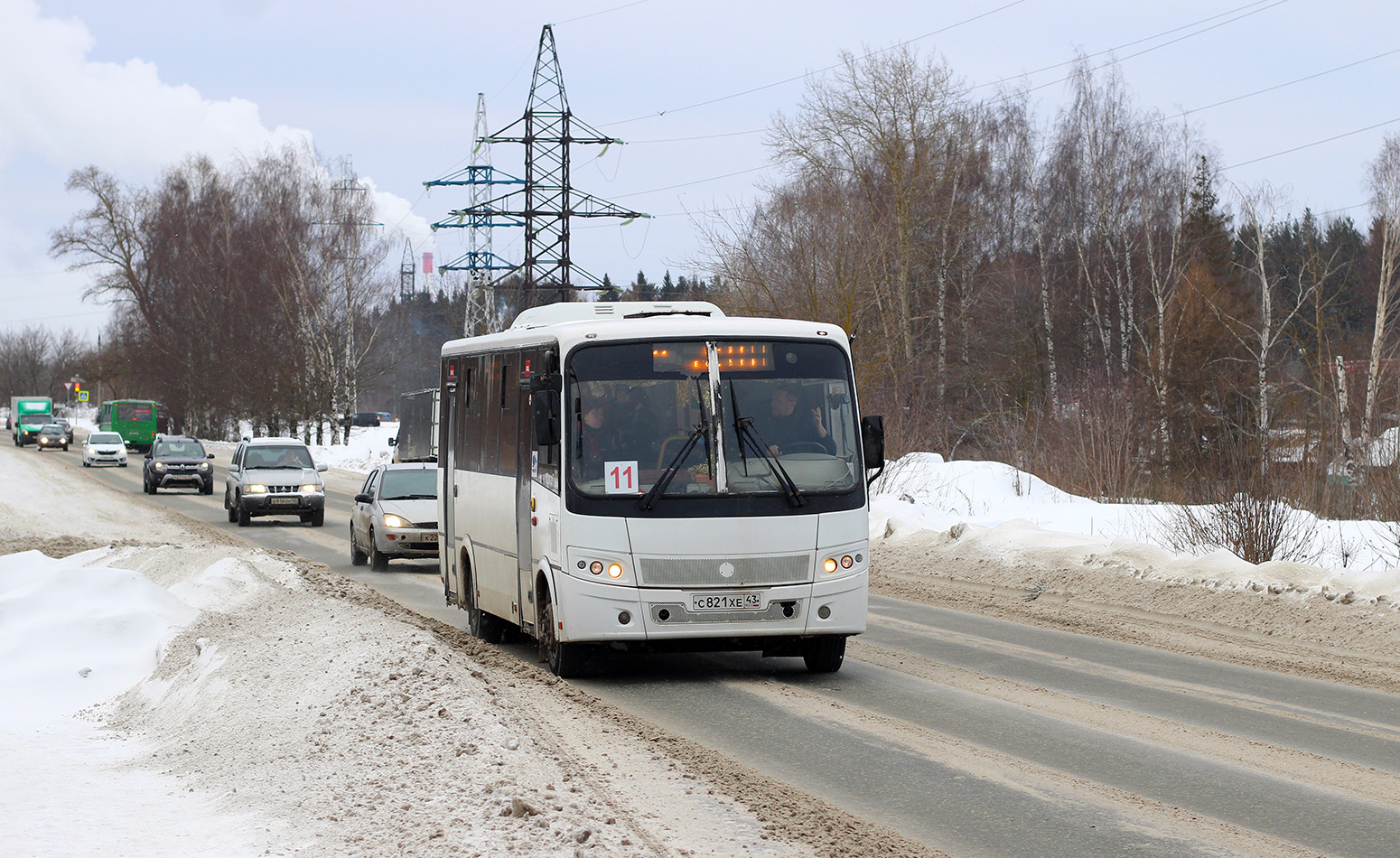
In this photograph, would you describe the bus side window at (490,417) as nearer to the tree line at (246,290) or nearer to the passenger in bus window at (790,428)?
the passenger in bus window at (790,428)

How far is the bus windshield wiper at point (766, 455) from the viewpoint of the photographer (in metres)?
10.7

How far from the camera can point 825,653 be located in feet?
37.3

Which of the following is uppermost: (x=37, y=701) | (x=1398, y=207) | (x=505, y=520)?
(x=1398, y=207)

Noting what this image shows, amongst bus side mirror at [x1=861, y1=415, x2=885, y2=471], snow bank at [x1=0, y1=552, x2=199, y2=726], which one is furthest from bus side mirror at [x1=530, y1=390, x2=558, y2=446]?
snow bank at [x1=0, y1=552, x2=199, y2=726]

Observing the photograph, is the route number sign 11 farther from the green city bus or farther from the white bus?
the green city bus

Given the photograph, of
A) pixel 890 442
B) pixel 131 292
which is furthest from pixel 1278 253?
pixel 131 292

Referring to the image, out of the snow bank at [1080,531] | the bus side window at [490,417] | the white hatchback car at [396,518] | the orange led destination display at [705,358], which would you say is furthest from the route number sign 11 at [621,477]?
the white hatchback car at [396,518]

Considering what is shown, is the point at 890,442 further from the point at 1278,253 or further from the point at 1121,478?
the point at 1278,253

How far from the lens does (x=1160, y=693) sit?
10.4 meters

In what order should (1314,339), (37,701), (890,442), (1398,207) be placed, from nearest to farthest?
(37,701)
(890,442)
(1398,207)
(1314,339)

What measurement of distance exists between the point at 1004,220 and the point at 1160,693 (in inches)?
2035

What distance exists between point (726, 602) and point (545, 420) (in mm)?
1949

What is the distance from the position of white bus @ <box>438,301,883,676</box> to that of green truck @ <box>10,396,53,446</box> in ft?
241

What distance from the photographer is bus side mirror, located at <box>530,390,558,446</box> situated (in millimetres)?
10836
